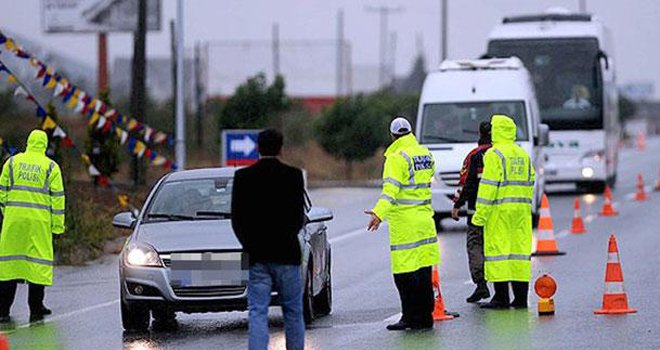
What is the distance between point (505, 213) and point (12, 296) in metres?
4.65

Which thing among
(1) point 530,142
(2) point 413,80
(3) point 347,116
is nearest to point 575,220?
(1) point 530,142

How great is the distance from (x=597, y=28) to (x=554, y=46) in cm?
136

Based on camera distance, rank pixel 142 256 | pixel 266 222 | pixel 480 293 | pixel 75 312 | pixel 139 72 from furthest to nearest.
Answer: pixel 139 72, pixel 75 312, pixel 480 293, pixel 142 256, pixel 266 222

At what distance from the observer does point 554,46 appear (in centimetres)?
3512

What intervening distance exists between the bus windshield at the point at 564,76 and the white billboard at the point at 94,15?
49.5 feet

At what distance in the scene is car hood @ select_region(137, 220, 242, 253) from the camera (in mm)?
13430

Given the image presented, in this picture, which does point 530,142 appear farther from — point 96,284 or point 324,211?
point 324,211

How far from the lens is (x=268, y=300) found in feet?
34.8

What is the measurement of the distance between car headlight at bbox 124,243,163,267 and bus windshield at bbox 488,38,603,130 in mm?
21919

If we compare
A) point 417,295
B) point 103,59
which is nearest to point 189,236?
point 417,295

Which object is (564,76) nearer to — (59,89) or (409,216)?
(59,89)

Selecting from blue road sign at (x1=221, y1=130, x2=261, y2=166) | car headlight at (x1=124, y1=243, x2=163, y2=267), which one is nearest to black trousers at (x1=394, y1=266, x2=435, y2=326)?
car headlight at (x1=124, y1=243, x2=163, y2=267)

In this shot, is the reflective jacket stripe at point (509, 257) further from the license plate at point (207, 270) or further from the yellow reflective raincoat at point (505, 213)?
the license plate at point (207, 270)

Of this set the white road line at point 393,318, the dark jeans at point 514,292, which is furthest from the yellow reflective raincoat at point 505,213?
the white road line at point 393,318
